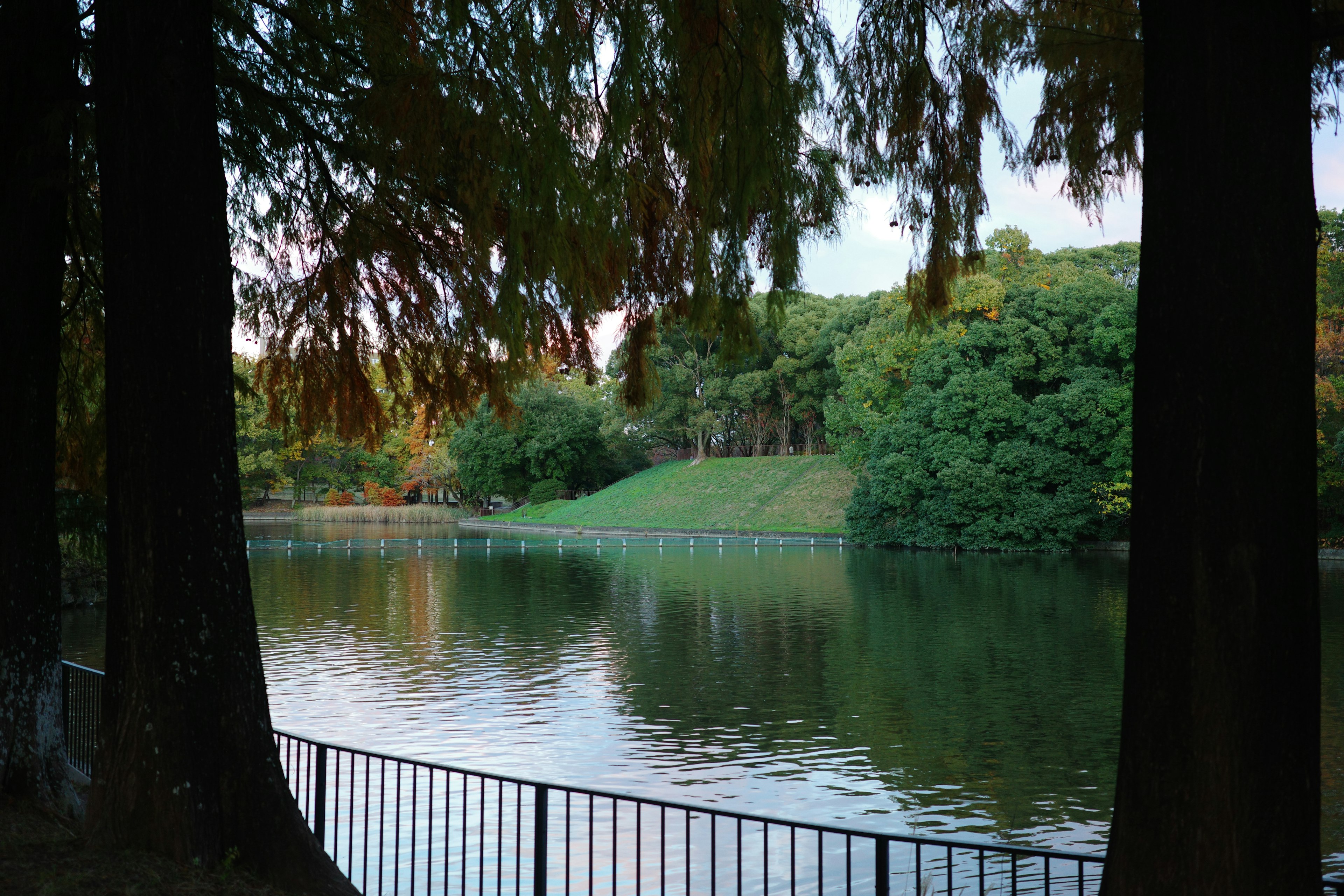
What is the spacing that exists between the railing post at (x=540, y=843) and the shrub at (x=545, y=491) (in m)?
57.7

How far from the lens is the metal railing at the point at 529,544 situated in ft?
122

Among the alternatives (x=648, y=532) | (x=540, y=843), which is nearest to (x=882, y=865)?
(x=540, y=843)

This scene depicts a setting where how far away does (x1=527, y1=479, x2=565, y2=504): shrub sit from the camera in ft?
206

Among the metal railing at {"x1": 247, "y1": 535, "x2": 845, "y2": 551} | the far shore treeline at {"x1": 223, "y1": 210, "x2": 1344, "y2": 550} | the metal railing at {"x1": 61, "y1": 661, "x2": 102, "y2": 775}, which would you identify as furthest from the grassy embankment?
the metal railing at {"x1": 61, "y1": 661, "x2": 102, "y2": 775}

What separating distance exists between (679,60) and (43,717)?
16.0ft

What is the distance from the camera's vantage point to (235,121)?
7098mm

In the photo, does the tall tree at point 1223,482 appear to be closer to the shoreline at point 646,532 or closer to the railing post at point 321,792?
the railing post at point 321,792

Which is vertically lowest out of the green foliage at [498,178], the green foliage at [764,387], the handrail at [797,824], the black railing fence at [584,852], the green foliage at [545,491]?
the black railing fence at [584,852]

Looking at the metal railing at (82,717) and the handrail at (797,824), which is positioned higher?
the handrail at (797,824)

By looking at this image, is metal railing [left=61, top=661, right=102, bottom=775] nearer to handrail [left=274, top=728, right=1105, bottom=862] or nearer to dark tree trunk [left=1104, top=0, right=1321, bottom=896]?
handrail [left=274, top=728, right=1105, bottom=862]

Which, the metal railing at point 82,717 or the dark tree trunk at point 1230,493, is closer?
the dark tree trunk at point 1230,493

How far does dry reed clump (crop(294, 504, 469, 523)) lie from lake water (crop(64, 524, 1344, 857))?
34.2m

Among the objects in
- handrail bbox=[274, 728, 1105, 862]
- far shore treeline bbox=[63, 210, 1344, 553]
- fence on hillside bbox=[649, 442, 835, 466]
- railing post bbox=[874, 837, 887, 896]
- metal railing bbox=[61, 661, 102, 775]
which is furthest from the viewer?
fence on hillside bbox=[649, 442, 835, 466]

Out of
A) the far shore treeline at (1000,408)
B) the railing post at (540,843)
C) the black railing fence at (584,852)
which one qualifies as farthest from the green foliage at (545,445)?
the railing post at (540,843)
